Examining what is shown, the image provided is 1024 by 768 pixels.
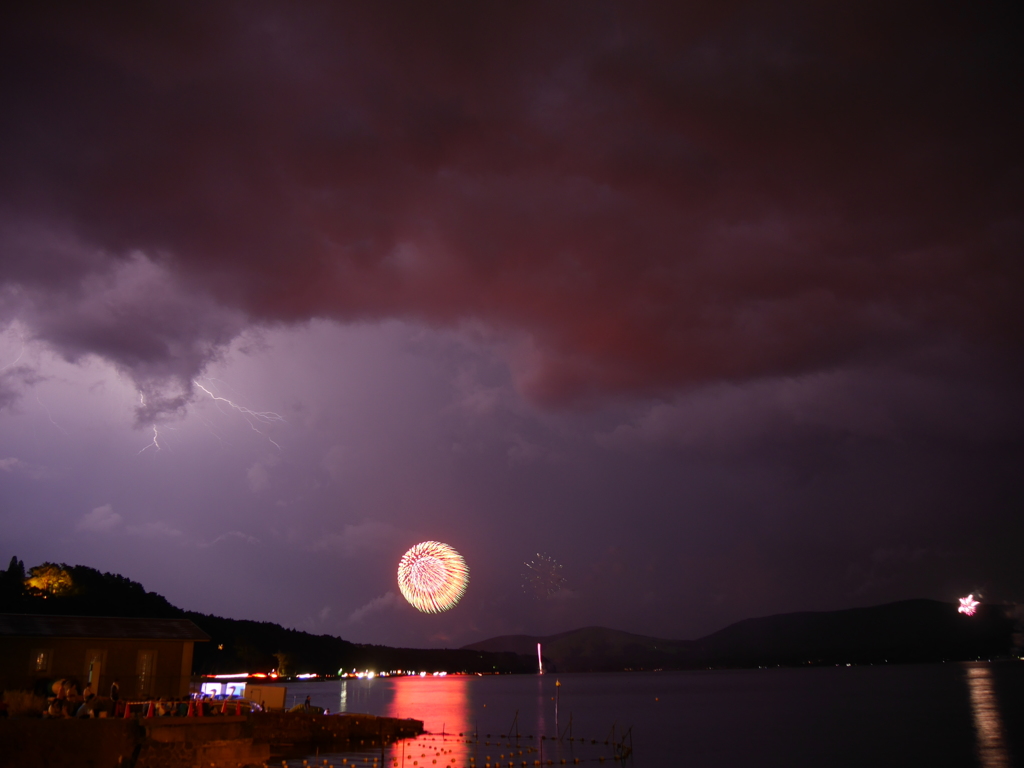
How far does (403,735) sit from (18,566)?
304ft

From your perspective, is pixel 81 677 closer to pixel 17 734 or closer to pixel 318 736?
pixel 17 734

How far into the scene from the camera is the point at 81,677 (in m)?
35.3

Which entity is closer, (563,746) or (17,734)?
(17,734)

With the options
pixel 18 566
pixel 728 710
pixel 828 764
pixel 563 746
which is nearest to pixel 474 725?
pixel 563 746

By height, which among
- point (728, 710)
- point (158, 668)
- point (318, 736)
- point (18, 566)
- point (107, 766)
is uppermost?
point (18, 566)

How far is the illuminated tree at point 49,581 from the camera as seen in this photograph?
90.5 metres

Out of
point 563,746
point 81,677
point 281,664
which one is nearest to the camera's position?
point 81,677

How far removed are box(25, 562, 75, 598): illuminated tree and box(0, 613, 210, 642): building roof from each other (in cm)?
6208

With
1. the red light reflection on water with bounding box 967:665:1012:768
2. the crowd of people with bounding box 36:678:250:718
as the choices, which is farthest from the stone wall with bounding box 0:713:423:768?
the red light reflection on water with bounding box 967:665:1012:768

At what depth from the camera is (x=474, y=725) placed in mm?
87562

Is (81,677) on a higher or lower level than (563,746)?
higher

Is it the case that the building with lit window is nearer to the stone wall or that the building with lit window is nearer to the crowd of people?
the crowd of people

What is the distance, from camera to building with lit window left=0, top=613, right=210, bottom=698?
34.0m

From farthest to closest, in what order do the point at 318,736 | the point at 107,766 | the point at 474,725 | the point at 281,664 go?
the point at 281,664 < the point at 474,725 < the point at 318,736 < the point at 107,766
